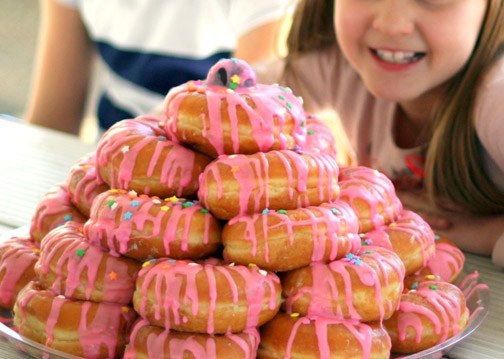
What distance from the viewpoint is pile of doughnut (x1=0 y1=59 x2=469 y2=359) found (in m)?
0.60

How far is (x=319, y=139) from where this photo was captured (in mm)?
781

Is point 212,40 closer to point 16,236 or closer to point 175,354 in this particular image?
point 16,236

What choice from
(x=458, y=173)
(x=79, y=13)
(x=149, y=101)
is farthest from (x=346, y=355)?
(x=79, y=13)

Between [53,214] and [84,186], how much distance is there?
5 cm

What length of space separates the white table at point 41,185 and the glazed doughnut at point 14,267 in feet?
0.23

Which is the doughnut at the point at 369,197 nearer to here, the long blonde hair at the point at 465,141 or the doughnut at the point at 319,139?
the doughnut at the point at 319,139

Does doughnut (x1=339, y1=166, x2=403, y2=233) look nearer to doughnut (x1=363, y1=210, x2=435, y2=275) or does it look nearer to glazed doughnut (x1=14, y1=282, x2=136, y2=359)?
doughnut (x1=363, y1=210, x2=435, y2=275)

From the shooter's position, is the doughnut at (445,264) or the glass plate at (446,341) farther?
the doughnut at (445,264)

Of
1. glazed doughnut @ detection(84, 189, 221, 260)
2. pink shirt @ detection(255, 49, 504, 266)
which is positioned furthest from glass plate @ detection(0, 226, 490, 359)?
pink shirt @ detection(255, 49, 504, 266)

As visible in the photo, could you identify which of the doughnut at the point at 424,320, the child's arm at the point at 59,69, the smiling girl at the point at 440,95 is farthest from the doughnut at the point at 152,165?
the child's arm at the point at 59,69

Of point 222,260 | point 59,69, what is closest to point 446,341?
point 222,260

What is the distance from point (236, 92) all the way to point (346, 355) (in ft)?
0.97

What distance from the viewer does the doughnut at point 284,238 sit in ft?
2.05

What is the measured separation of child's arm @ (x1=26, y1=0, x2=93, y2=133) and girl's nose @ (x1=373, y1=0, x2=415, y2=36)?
1109 millimetres
